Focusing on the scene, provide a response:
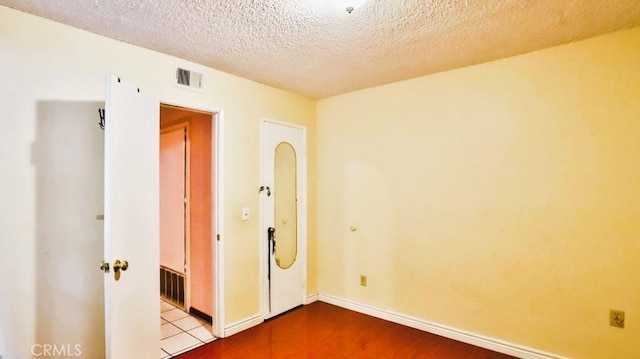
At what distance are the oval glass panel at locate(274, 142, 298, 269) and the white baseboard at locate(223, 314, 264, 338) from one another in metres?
0.58

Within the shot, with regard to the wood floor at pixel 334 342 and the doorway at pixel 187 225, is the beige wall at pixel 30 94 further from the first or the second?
the wood floor at pixel 334 342

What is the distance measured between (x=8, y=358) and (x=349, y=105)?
132 inches

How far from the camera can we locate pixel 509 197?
8.59 feet

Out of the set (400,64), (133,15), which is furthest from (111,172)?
(400,64)

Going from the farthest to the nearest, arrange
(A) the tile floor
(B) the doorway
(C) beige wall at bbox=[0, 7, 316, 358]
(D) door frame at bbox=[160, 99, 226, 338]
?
(B) the doorway
(D) door frame at bbox=[160, 99, 226, 338]
(A) the tile floor
(C) beige wall at bbox=[0, 7, 316, 358]

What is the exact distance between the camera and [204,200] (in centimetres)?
334

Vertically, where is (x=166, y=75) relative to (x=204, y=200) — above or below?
above

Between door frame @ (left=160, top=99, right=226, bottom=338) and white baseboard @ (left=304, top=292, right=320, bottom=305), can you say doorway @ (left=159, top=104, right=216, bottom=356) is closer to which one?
door frame @ (left=160, top=99, right=226, bottom=338)

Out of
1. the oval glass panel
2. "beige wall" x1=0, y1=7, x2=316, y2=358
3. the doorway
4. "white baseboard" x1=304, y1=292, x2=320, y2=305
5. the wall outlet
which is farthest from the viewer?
"white baseboard" x1=304, y1=292, x2=320, y2=305

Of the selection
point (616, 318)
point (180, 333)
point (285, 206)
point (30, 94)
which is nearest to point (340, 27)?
point (30, 94)

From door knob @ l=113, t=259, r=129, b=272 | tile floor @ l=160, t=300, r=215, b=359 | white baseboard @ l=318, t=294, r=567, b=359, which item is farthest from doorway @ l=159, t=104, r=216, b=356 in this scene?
white baseboard @ l=318, t=294, r=567, b=359

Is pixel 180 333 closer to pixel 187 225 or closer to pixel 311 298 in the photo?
pixel 187 225

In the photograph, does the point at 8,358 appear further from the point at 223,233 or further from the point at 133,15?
the point at 133,15

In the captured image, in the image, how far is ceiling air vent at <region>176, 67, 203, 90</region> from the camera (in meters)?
2.60
